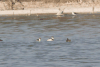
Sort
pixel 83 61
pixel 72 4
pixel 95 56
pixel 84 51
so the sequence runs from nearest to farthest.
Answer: pixel 83 61 < pixel 95 56 < pixel 84 51 < pixel 72 4

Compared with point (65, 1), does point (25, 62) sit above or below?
above

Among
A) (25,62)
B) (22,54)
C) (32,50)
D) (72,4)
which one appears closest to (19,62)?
(25,62)

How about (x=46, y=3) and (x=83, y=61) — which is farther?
(x=46, y=3)

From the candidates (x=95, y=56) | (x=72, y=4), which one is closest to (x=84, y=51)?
(x=95, y=56)

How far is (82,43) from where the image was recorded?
33344 millimetres

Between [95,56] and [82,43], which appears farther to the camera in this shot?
[82,43]

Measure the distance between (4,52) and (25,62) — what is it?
4.91m

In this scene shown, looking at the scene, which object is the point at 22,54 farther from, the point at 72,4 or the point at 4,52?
the point at 72,4

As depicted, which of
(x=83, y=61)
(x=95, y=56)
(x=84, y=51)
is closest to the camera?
(x=83, y=61)

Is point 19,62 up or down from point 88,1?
up

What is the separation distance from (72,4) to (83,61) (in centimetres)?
16790

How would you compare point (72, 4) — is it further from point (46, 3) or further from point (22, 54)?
point (22, 54)

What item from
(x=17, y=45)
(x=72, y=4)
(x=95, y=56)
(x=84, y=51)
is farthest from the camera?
(x=72, y=4)

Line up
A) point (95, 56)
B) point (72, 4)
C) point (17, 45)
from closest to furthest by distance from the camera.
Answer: point (95, 56) → point (17, 45) → point (72, 4)
